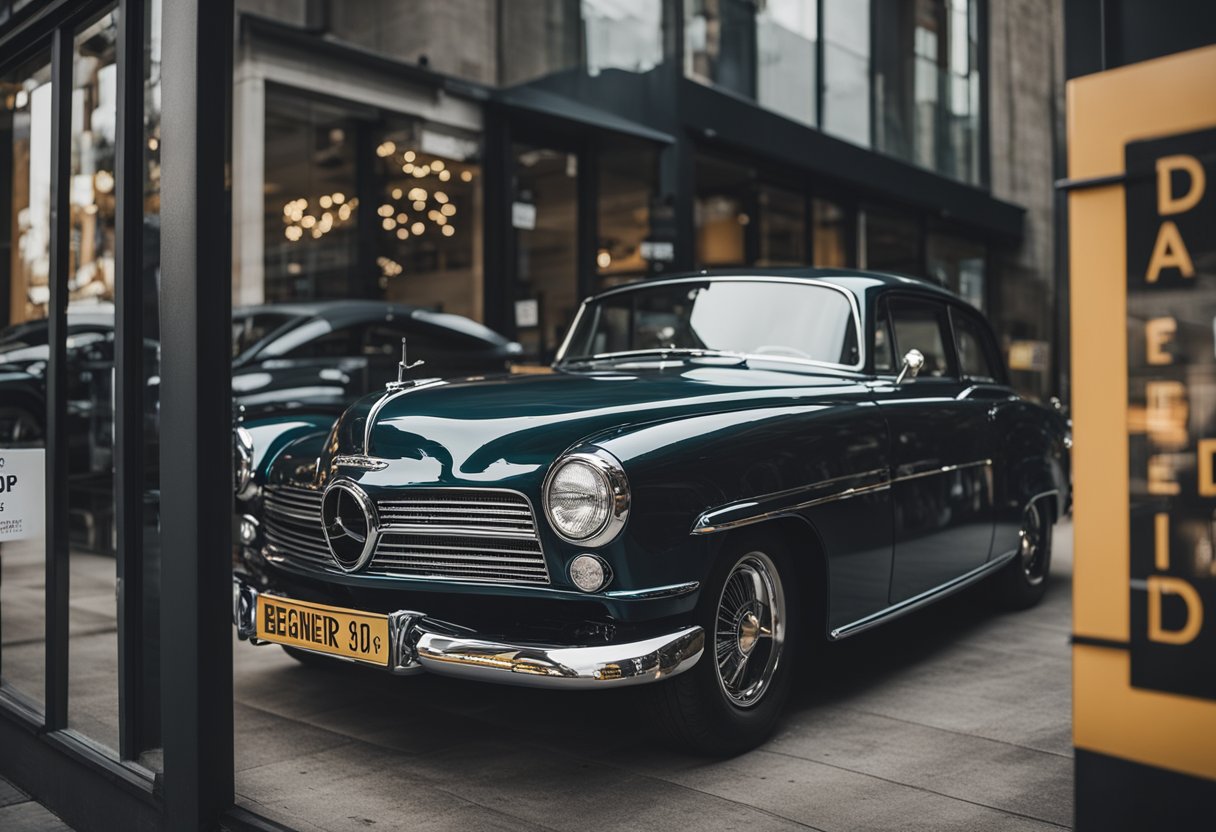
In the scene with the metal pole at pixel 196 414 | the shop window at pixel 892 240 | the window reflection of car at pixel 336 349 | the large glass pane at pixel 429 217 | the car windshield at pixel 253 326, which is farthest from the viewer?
the shop window at pixel 892 240

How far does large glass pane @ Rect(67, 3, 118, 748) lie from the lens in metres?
4.05

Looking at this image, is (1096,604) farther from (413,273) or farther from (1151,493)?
(413,273)

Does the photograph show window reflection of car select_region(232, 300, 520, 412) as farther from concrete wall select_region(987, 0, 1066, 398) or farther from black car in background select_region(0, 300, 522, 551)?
concrete wall select_region(987, 0, 1066, 398)

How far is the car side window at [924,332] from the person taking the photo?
4.70 meters

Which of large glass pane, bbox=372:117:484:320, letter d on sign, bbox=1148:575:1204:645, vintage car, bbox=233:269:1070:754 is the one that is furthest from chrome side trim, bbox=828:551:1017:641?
large glass pane, bbox=372:117:484:320

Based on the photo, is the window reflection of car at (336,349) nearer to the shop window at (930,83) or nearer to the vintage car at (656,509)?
the vintage car at (656,509)

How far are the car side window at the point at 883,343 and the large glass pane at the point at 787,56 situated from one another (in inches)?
323

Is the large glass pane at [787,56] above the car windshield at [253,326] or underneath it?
above

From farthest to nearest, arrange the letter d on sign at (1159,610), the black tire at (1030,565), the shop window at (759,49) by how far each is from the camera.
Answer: the shop window at (759,49), the black tire at (1030,565), the letter d on sign at (1159,610)

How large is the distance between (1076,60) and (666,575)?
1765mm

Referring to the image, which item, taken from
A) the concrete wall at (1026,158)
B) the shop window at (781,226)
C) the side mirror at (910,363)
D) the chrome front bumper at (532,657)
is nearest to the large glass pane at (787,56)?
the shop window at (781,226)

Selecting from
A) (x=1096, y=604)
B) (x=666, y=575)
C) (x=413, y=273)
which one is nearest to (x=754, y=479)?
(x=666, y=575)

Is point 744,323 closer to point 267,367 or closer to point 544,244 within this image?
point 267,367

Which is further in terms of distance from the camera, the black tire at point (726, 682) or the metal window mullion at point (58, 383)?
the metal window mullion at point (58, 383)
